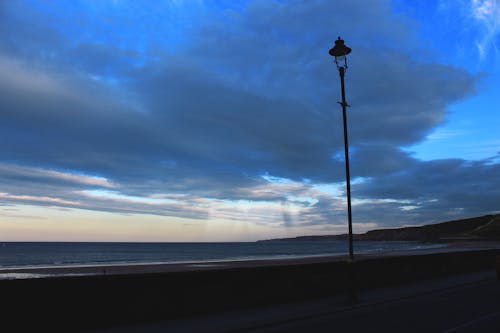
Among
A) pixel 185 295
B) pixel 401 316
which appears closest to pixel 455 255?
pixel 401 316

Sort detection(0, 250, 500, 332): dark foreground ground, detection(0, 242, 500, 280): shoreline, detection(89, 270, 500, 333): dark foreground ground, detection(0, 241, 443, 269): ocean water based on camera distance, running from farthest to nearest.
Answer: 1. detection(0, 241, 443, 269): ocean water
2. detection(0, 242, 500, 280): shoreline
3. detection(89, 270, 500, 333): dark foreground ground
4. detection(0, 250, 500, 332): dark foreground ground

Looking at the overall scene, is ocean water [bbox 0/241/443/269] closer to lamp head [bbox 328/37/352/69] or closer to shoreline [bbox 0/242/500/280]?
shoreline [bbox 0/242/500/280]

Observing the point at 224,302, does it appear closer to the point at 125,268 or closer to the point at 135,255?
the point at 125,268

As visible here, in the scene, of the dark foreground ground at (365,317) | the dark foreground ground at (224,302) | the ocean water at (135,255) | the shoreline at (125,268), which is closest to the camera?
the dark foreground ground at (224,302)

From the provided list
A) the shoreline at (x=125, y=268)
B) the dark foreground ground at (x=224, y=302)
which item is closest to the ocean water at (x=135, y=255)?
the shoreline at (x=125, y=268)

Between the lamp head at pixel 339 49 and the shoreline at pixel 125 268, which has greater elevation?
the lamp head at pixel 339 49

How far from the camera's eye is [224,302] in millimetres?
11438

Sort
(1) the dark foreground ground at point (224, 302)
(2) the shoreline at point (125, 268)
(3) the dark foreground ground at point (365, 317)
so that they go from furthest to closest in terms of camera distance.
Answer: (2) the shoreline at point (125, 268)
(3) the dark foreground ground at point (365, 317)
(1) the dark foreground ground at point (224, 302)

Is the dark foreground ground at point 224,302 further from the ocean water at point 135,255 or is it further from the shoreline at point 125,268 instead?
the ocean water at point 135,255

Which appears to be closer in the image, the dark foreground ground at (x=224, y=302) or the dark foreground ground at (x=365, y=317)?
the dark foreground ground at (x=224, y=302)

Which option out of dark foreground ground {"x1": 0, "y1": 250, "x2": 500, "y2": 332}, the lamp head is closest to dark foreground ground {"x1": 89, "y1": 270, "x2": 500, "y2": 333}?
dark foreground ground {"x1": 0, "y1": 250, "x2": 500, "y2": 332}

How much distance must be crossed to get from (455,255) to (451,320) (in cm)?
1434

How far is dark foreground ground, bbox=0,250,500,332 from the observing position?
866cm

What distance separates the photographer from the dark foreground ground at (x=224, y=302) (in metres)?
8.66
